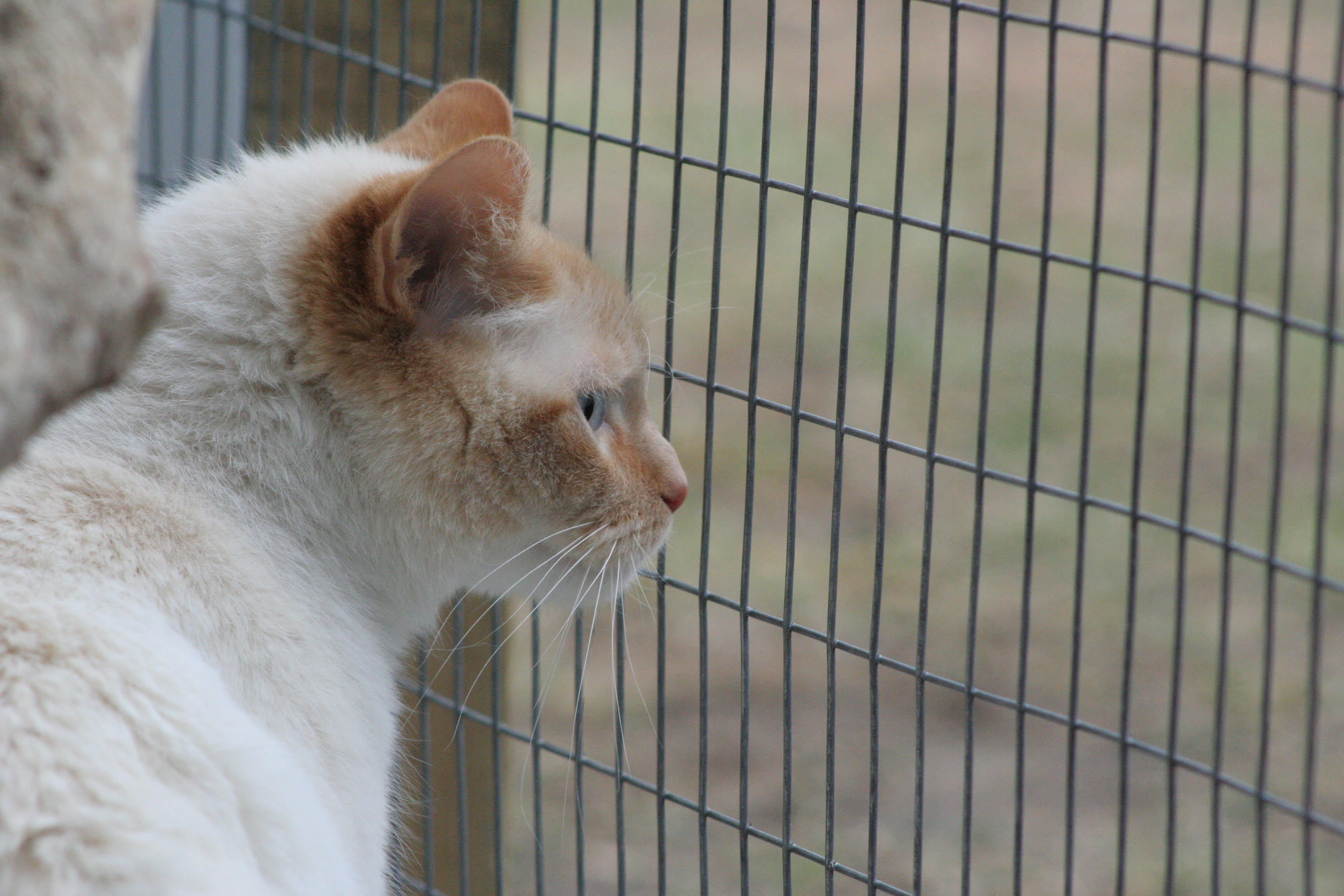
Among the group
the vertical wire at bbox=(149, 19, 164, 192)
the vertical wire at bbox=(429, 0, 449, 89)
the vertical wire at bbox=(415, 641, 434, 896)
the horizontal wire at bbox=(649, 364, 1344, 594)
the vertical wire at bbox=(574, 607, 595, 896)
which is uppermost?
the vertical wire at bbox=(429, 0, 449, 89)

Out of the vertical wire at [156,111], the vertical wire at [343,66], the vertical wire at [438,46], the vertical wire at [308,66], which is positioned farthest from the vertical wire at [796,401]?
the vertical wire at [156,111]

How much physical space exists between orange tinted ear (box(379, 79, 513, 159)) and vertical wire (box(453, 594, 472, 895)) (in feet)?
2.37

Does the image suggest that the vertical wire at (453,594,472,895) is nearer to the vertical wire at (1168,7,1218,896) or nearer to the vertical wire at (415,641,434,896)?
the vertical wire at (415,641,434,896)

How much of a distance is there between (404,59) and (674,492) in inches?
35.5

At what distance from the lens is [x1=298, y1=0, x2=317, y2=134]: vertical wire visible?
8.36ft

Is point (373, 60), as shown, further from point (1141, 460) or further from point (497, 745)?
point (1141, 460)

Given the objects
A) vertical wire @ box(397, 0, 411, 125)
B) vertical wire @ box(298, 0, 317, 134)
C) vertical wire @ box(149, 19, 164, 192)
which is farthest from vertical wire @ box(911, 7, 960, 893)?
vertical wire @ box(149, 19, 164, 192)

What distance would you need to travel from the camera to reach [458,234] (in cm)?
158

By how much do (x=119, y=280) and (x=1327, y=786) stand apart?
9.41 ft

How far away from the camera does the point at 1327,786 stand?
10.2 ft

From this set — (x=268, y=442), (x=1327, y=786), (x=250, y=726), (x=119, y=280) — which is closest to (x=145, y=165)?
(x=268, y=442)

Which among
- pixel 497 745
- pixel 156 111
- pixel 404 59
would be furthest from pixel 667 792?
pixel 156 111

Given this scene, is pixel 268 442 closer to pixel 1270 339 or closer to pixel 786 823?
pixel 786 823

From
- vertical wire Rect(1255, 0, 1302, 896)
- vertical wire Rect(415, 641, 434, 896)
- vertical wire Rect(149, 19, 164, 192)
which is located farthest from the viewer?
vertical wire Rect(149, 19, 164, 192)
